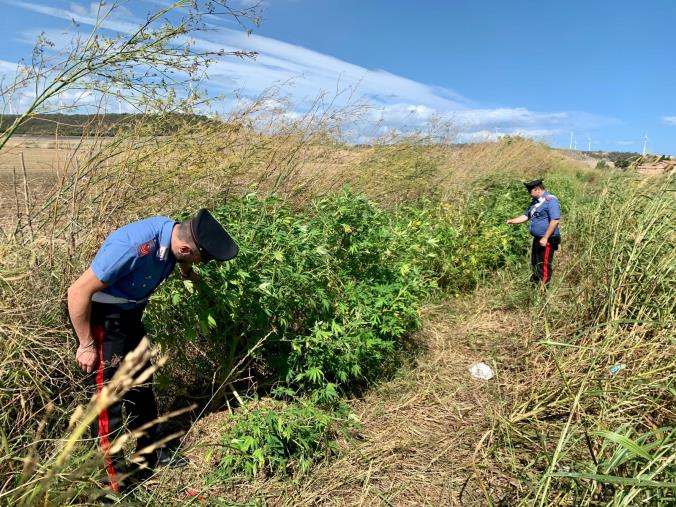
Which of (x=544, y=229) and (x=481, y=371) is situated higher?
(x=544, y=229)

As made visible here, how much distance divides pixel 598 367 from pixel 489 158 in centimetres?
1135

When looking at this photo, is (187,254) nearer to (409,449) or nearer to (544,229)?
(409,449)

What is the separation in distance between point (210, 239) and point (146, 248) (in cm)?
36

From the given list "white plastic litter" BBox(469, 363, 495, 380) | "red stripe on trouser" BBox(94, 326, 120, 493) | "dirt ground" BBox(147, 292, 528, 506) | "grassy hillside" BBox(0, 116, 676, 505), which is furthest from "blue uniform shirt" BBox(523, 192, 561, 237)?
"red stripe on trouser" BBox(94, 326, 120, 493)

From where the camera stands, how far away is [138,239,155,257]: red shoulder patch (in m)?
2.52

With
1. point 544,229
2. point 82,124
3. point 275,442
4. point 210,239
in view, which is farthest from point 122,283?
point 544,229

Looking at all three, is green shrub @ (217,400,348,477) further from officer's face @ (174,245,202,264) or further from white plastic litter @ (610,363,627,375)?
white plastic litter @ (610,363,627,375)

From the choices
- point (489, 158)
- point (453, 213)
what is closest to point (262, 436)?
point (453, 213)

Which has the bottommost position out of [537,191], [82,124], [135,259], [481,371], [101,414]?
[481,371]

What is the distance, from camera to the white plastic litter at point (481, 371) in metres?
4.28

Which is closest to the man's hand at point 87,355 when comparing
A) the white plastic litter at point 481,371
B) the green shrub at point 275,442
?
the green shrub at point 275,442

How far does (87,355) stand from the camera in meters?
2.57

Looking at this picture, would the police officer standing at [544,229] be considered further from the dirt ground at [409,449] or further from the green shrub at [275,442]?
the green shrub at [275,442]

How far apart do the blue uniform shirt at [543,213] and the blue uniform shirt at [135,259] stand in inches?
207
